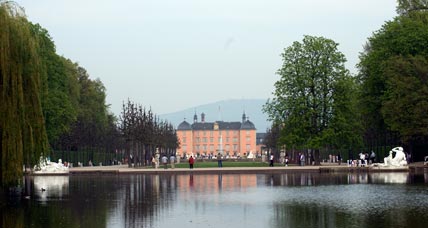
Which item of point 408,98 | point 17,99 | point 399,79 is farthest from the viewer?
point 399,79

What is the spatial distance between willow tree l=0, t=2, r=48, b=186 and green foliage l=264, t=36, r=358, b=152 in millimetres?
42821

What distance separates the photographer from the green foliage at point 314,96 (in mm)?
69688

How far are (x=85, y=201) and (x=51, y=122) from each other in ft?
118

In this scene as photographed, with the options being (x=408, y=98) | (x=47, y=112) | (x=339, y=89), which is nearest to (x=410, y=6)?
(x=339, y=89)

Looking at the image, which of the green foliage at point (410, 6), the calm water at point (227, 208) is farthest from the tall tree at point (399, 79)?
the calm water at point (227, 208)

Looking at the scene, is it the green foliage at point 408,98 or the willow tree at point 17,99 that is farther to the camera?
the green foliage at point 408,98

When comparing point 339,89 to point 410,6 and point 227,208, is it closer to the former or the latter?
point 410,6

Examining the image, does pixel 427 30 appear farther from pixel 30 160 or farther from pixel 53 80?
pixel 30 160

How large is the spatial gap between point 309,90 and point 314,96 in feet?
2.44

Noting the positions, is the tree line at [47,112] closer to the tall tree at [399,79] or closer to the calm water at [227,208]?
the calm water at [227,208]

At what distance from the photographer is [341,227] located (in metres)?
20.0

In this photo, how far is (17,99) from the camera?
2730cm

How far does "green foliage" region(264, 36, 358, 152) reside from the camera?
229 feet

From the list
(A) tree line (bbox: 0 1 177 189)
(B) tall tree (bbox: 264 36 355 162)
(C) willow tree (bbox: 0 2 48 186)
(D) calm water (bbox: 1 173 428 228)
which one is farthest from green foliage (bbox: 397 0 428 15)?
(C) willow tree (bbox: 0 2 48 186)
